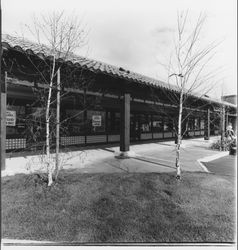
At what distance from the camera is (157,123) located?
1672 cm

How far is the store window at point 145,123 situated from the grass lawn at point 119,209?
10.2 m

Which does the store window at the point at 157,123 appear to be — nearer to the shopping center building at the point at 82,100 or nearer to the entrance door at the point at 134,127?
the shopping center building at the point at 82,100

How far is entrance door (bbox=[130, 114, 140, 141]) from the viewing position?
14703mm

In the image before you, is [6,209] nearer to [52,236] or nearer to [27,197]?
[27,197]

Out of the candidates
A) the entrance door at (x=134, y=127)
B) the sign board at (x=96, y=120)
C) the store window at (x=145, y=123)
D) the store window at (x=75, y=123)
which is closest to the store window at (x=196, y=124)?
the store window at (x=145, y=123)

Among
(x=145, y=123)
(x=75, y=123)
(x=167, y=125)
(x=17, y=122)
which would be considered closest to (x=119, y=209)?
(x=17, y=122)

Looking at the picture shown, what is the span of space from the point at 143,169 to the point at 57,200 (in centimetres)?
318

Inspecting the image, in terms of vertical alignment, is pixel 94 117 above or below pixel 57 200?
above

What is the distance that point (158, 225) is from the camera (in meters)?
3.26

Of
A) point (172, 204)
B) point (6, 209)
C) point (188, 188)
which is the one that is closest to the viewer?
point (6, 209)

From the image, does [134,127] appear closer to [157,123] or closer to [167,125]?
[157,123]

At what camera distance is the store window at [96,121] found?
11922 millimetres

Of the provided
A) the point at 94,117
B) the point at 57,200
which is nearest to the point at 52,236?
the point at 57,200

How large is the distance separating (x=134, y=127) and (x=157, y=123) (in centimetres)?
285
